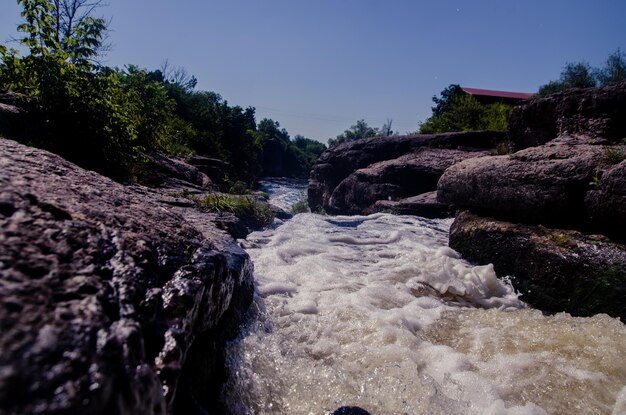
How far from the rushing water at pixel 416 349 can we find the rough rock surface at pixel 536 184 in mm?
1058

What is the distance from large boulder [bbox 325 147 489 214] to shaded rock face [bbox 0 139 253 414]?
10064 mm

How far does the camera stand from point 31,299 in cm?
98

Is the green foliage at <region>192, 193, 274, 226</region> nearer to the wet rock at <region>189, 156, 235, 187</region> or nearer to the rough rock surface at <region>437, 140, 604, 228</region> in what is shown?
the rough rock surface at <region>437, 140, 604, 228</region>

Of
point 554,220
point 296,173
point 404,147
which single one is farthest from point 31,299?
point 296,173

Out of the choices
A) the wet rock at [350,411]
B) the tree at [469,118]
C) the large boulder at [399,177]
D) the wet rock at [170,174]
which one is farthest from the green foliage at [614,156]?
the tree at [469,118]

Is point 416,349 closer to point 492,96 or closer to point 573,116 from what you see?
point 573,116

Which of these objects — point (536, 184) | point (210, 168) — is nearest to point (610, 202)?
point (536, 184)

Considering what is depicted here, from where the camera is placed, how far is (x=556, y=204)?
410 cm

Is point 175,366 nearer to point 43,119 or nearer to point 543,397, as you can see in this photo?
point 543,397

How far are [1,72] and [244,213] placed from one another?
4.34m

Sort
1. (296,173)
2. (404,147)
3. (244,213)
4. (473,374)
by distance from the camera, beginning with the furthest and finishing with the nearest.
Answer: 1. (296,173)
2. (404,147)
3. (244,213)
4. (473,374)

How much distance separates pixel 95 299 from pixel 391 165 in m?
12.0

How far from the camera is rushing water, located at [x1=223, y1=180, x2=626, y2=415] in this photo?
202 cm

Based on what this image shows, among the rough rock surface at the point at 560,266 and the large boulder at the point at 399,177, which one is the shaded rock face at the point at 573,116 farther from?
the rough rock surface at the point at 560,266
